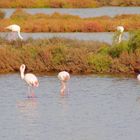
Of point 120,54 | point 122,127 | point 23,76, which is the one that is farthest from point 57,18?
point 122,127

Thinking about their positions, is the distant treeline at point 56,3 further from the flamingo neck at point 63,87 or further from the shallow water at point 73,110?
the flamingo neck at point 63,87

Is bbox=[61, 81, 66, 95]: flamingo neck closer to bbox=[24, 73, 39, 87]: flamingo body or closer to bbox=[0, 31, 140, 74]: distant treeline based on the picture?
bbox=[24, 73, 39, 87]: flamingo body

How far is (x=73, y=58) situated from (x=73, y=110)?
6.31 metres

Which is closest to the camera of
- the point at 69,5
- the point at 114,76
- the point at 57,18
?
Result: the point at 114,76

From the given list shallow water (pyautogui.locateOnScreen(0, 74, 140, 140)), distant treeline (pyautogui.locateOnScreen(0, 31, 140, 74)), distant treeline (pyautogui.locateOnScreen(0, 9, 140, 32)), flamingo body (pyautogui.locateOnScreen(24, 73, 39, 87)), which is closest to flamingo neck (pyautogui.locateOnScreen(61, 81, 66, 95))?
shallow water (pyautogui.locateOnScreen(0, 74, 140, 140))

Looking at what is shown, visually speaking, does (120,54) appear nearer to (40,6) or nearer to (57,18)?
(57,18)

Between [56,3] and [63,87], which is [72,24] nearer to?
[63,87]

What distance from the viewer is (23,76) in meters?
23.2

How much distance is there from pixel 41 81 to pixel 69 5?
144 ft

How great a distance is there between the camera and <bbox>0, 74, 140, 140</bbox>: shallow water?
1734cm

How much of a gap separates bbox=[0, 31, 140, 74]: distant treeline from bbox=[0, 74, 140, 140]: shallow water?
844 mm

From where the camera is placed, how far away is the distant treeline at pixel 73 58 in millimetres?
26109

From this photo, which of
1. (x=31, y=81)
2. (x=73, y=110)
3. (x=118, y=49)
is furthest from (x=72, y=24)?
(x=73, y=110)

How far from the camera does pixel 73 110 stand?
20031 millimetres
